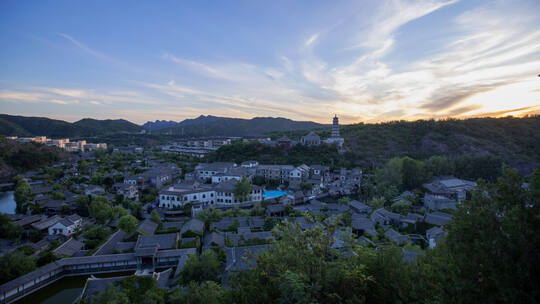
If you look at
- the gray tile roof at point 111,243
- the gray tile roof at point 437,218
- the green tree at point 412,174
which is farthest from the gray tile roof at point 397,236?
the gray tile roof at point 111,243

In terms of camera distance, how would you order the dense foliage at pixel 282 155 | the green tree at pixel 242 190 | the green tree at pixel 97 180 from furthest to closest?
the dense foliage at pixel 282 155 → the green tree at pixel 97 180 → the green tree at pixel 242 190

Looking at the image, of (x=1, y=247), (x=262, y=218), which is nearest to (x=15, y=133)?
(x=1, y=247)

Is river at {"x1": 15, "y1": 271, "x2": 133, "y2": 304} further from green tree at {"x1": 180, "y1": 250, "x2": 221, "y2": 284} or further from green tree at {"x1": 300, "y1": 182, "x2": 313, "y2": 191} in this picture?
green tree at {"x1": 300, "y1": 182, "x2": 313, "y2": 191}

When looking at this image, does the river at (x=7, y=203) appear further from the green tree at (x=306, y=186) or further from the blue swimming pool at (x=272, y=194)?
the green tree at (x=306, y=186)

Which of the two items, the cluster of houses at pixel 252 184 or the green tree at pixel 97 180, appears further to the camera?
the green tree at pixel 97 180

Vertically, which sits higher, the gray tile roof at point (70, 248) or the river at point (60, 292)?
the gray tile roof at point (70, 248)

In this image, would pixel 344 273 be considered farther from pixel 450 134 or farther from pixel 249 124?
pixel 249 124

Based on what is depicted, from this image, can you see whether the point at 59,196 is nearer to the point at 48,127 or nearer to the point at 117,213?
the point at 117,213
